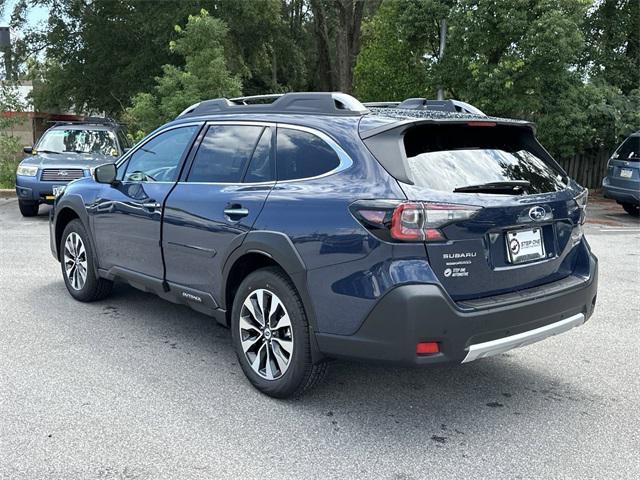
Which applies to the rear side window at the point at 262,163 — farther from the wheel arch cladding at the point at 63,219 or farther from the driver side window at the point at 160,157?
the wheel arch cladding at the point at 63,219

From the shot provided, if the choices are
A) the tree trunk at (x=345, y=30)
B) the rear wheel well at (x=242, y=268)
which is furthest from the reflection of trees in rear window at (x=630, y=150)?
the rear wheel well at (x=242, y=268)

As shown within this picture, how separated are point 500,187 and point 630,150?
10993mm

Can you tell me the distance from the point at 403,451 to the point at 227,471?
900 mm

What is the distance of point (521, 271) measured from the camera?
142 inches

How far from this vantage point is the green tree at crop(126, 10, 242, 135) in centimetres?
1613

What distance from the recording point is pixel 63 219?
20.4 ft

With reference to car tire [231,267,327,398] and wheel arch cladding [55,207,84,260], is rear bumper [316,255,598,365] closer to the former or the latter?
car tire [231,267,327,398]

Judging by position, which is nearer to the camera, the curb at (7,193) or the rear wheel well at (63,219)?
the rear wheel well at (63,219)

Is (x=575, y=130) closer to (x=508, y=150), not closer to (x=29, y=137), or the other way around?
(x=508, y=150)

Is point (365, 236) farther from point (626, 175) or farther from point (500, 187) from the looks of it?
point (626, 175)

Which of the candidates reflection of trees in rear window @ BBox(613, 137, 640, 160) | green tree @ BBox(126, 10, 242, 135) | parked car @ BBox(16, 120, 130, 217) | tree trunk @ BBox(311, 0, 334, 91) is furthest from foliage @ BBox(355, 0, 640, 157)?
parked car @ BBox(16, 120, 130, 217)

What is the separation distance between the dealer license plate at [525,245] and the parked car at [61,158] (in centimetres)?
860

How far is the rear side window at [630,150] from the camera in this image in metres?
12.9

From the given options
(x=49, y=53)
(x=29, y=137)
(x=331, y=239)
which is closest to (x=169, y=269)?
(x=331, y=239)
